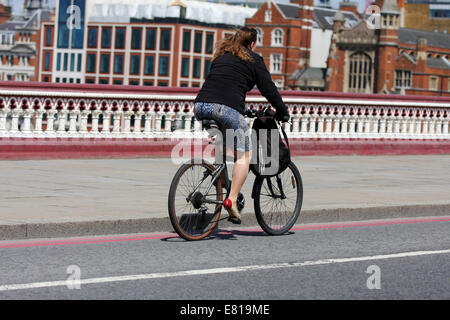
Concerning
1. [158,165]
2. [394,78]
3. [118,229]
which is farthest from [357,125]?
[394,78]

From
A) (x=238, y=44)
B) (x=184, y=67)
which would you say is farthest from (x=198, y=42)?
(x=238, y=44)

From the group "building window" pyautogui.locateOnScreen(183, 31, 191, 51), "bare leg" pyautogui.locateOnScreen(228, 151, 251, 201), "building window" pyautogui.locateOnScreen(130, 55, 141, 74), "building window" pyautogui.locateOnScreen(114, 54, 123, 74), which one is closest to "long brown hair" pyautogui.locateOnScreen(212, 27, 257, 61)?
"bare leg" pyautogui.locateOnScreen(228, 151, 251, 201)

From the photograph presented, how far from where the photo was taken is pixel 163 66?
393ft

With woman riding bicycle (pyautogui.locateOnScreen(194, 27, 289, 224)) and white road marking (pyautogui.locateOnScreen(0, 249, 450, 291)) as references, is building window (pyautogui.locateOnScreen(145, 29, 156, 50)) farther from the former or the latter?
white road marking (pyautogui.locateOnScreen(0, 249, 450, 291))

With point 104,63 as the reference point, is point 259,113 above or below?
below

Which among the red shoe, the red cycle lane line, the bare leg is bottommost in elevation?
the red cycle lane line

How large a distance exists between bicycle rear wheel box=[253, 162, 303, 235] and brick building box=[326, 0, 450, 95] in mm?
107322

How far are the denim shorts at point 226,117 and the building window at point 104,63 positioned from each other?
117 metres

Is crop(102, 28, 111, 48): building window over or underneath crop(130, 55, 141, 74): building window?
over

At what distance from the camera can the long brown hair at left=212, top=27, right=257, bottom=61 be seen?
27.5ft

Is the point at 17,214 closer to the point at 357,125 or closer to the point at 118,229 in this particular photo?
the point at 118,229

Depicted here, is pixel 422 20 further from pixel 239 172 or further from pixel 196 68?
pixel 239 172

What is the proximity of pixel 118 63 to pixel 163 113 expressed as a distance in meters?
108

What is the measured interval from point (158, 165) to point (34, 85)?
2.17 metres
